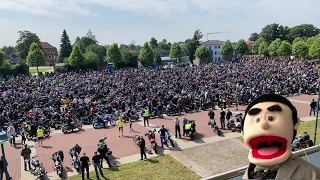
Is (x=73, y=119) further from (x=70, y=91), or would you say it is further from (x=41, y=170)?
(x=70, y=91)

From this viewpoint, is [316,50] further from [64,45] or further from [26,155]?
[64,45]

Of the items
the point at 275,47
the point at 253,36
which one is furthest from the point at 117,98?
the point at 253,36

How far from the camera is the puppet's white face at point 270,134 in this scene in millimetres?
3398

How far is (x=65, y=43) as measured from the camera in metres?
80.6

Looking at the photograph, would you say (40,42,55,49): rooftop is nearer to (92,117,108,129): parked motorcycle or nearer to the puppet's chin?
(92,117,108,129): parked motorcycle

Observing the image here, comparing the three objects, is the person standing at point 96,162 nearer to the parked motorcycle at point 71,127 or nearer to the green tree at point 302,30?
the parked motorcycle at point 71,127

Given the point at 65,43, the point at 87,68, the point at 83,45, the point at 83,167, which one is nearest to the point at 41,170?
the point at 83,167

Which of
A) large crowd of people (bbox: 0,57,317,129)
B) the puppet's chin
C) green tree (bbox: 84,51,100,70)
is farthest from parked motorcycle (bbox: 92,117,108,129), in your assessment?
green tree (bbox: 84,51,100,70)

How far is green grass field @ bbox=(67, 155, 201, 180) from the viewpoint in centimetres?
1103

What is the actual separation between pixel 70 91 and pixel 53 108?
6581 mm

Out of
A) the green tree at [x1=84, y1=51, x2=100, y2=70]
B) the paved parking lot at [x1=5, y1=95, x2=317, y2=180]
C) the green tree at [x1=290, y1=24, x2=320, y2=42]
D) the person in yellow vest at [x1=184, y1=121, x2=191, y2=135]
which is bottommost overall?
the paved parking lot at [x1=5, y1=95, x2=317, y2=180]

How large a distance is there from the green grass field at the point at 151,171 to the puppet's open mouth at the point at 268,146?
7836 mm

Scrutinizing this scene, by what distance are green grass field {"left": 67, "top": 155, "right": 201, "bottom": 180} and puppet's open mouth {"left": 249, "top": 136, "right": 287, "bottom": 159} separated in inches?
308

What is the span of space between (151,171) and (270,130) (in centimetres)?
871
